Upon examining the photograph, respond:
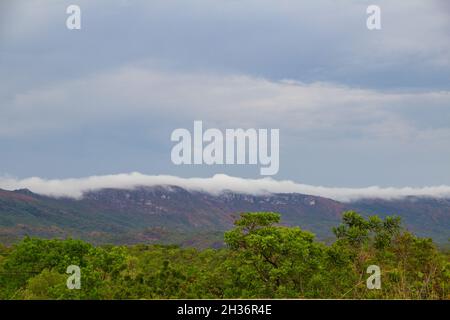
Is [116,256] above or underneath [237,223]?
underneath

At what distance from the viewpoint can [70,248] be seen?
3073 centimetres

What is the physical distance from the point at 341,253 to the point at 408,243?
7.88ft

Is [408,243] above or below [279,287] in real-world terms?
above

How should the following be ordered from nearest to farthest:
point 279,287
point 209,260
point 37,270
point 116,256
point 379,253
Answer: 1. point 279,287
2. point 379,253
3. point 116,256
4. point 37,270
5. point 209,260

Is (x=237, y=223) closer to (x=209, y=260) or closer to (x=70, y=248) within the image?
(x=70, y=248)
